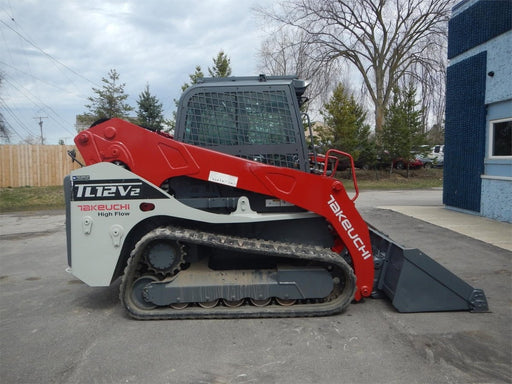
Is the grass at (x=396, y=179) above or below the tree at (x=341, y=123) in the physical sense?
below

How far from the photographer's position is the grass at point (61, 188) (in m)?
15.9

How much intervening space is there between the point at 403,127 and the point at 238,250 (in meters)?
22.5

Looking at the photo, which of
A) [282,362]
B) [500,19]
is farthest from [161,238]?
[500,19]

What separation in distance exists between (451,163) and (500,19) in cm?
390

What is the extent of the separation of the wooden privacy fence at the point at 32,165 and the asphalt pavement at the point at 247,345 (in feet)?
55.5

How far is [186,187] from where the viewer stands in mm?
4227

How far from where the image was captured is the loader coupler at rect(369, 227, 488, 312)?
157 inches

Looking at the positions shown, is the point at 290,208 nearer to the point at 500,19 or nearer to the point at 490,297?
the point at 490,297

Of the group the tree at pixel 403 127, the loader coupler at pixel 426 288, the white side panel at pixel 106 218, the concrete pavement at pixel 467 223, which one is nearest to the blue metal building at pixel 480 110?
the concrete pavement at pixel 467 223

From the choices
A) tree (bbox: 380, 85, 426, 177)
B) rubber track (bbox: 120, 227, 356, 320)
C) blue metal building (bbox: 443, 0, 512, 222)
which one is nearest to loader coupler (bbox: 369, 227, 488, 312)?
rubber track (bbox: 120, 227, 356, 320)

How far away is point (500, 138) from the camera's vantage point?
9.36 metres

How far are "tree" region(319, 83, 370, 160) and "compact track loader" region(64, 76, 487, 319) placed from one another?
1946 centimetres

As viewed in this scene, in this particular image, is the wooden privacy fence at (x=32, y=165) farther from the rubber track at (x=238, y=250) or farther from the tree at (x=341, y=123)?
the rubber track at (x=238, y=250)

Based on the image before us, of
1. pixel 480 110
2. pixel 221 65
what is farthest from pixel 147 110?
pixel 480 110
